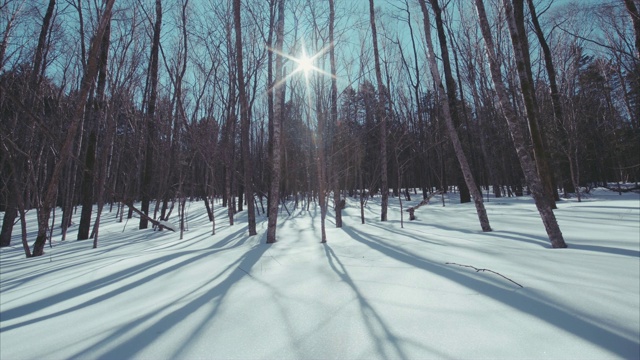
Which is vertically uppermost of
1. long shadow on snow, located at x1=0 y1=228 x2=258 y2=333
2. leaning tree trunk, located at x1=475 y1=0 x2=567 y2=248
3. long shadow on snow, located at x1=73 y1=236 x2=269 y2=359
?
leaning tree trunk, located at x1=475 y1=0 x2=567 y2=248

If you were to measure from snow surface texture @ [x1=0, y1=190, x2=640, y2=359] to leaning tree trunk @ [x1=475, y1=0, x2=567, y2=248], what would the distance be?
0.39m

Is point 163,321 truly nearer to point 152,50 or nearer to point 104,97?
point 104,97

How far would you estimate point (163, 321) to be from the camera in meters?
2.00

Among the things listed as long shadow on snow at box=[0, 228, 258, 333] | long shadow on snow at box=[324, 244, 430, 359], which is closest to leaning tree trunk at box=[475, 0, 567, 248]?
long shadow on snow at box=[324, 244, 430, 359]

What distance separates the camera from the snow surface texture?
160 cm

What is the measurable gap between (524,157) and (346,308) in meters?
3.48

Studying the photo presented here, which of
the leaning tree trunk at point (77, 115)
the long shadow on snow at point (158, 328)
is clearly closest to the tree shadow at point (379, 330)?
the long shadow on snow at point (158, 328)

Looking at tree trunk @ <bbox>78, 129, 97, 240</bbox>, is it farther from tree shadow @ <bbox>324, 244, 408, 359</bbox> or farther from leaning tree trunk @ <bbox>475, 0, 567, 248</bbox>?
leaning tree trunk @ <bbox>475, 0, 567, 248</bbox>

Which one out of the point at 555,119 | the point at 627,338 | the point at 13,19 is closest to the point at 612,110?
the point at 555,119

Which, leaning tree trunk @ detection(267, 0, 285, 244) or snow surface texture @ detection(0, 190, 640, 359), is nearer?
snow surface texture @ detection(0, 190, 640, 359)

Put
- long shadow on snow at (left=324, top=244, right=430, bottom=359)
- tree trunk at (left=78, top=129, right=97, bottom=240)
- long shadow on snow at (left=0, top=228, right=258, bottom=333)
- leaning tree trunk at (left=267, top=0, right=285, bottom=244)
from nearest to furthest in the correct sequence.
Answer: long shadow on snow at (left=324, top=244, right=430, bottom=359), long shadow on snow at (left=0, top=228, right=258, bottom=333), leaning tree trunk at (left=267, top=0, right=285, bottom=244), tree trunk at (left=78, top=129, right=97, bottom=240)

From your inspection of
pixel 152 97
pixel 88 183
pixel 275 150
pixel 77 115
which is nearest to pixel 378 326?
pixel 275 150

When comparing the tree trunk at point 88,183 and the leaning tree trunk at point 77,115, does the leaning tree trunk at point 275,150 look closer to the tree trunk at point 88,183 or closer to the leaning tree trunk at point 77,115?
the leaning tree trunk at point 77,115

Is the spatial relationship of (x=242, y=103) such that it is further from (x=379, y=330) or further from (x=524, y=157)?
(x=379, y=330)
